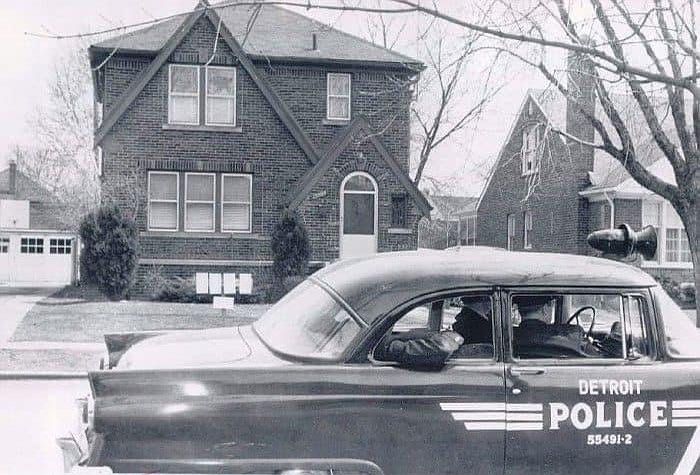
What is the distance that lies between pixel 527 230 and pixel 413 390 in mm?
28543

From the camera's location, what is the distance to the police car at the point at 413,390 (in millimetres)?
3650

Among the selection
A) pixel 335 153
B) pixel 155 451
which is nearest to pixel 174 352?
pixel 155 451

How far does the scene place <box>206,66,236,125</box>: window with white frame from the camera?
23.5 meters

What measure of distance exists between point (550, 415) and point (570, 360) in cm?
34

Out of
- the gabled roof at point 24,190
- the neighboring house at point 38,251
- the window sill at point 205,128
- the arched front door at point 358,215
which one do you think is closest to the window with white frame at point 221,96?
the window sill at point 205,128

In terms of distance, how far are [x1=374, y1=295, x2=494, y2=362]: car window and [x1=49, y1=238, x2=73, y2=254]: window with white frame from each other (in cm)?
3561

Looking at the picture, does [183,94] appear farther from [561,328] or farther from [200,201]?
[561,328]

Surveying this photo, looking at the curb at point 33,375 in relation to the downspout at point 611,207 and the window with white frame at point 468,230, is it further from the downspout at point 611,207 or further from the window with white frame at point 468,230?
the window with white frame at point 468,230

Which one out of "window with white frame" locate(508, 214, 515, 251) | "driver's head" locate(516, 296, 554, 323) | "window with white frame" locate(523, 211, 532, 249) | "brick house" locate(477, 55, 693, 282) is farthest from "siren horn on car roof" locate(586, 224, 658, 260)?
"window with white frame" locate(508, 214, 515, 251)

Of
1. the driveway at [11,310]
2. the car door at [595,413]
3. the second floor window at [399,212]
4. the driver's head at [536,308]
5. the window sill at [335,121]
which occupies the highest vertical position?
the window sill at [335,121]

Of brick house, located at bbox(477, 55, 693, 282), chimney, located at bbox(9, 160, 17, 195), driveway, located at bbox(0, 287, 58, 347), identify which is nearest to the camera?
driveway, located at bbox(0, 287, 58, 347)

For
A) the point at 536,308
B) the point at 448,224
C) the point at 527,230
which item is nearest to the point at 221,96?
the point at 527,230

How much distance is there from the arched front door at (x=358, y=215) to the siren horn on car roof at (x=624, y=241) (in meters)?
16.7

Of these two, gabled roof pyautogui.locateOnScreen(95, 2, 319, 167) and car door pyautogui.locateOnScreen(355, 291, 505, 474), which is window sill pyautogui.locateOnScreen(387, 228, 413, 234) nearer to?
gabled roof pyautogui.locateOnScreen(95, 2, 319, 167)
